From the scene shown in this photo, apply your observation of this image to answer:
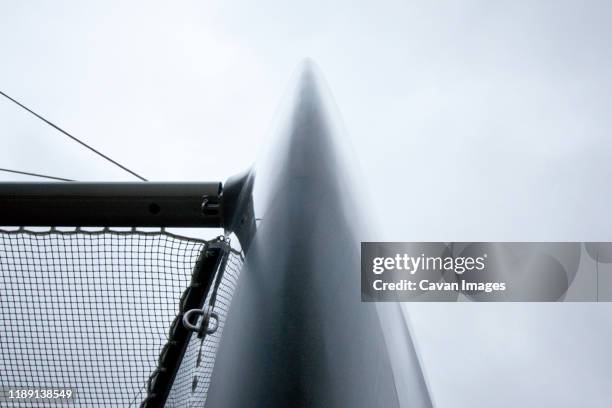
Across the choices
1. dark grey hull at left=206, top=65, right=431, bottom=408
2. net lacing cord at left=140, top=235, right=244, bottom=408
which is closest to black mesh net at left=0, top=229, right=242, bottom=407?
net lacing cord at left=140, top=235, right=244, bottom=408

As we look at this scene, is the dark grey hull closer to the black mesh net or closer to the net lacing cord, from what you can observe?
A: the net lacing cord

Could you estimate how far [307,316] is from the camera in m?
0.44

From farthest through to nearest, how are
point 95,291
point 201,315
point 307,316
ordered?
point 95,291
point 201,315
point 307,316

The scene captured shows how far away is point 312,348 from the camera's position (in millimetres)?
424

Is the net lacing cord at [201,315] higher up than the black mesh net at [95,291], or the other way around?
the black mesh net at [95,291]

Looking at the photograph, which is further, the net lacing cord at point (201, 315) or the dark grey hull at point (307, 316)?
the net lacing cord at point (201, 315)

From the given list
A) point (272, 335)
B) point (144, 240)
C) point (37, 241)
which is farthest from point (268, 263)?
point (37, 241)

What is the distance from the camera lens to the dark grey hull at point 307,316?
413 mm

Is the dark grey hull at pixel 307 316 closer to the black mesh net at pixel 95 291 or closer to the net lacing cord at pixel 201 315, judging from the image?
the net lacing cord at pixel 201 315

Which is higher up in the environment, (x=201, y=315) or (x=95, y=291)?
(x=95, y=291)

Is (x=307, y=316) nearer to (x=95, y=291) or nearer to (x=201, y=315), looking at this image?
(x=201, y=315)

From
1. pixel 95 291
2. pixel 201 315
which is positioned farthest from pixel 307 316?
pixel 95 291

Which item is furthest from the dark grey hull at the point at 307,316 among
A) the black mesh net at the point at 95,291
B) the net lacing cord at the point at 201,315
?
the black mesh net at the point at 95,291

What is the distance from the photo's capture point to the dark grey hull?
0.41 meters
